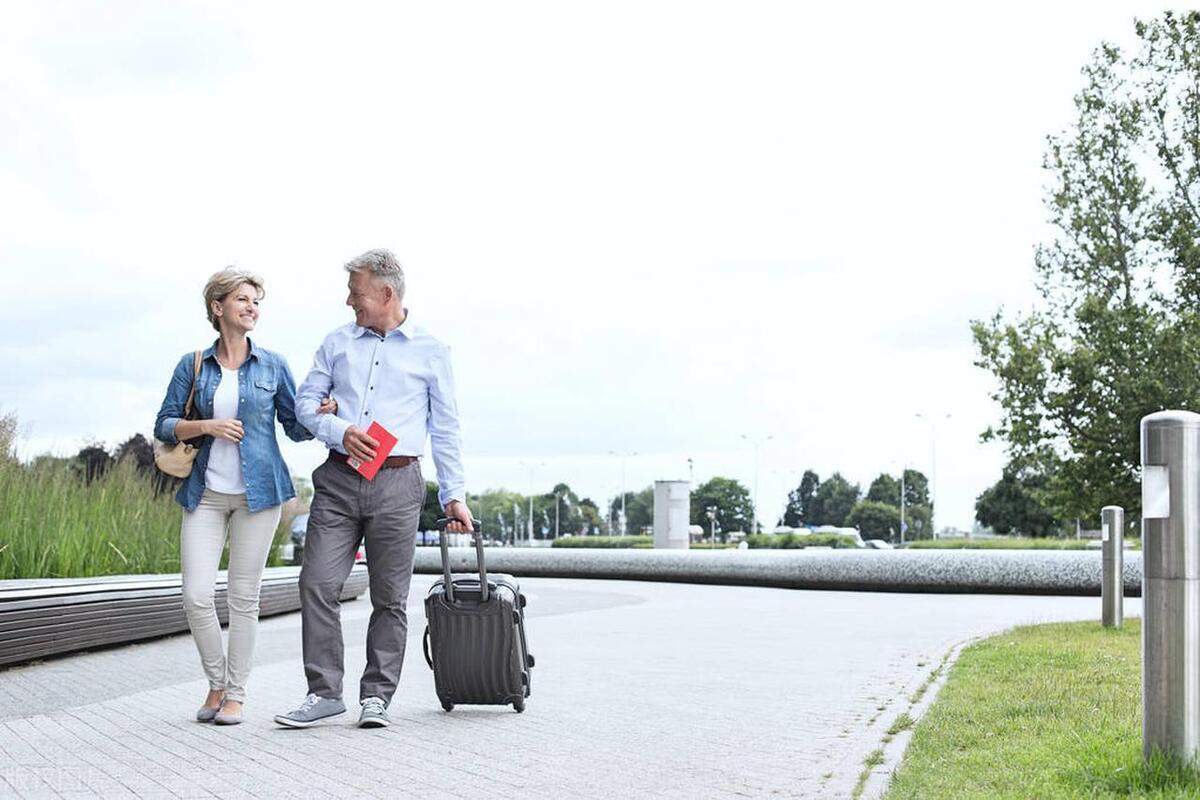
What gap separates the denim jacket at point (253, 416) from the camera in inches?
275

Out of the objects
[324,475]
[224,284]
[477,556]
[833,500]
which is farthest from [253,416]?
[833,500]

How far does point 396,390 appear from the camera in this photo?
704 cm

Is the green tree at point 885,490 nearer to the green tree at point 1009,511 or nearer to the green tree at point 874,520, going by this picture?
the green tree at point 874,520

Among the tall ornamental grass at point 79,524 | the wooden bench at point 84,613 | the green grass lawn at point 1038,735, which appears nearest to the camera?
the green grass lawn at point 1038,735

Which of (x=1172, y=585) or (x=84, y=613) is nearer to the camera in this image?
(x=1172, y=585)

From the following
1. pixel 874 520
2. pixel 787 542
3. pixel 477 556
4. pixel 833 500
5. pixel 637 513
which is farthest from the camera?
pixel 637 513

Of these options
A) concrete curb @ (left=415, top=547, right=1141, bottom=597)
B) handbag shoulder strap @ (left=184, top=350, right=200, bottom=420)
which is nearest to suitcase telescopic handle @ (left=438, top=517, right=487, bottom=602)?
→ handbag shoulder strap @ (left=184, top=350, right=200, bottom=420)

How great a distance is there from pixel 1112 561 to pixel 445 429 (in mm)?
8010

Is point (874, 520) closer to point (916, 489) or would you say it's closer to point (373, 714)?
point (916, 489)

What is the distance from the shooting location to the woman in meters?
6.93

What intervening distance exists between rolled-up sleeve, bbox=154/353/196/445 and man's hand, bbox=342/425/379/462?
0.91 meters

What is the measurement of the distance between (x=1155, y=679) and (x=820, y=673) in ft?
17.3

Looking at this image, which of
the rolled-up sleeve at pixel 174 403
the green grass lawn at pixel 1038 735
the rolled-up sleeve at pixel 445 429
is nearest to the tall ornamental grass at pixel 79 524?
the rolled-up sleeve at pixel 174 403

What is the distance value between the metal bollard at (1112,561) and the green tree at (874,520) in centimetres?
12740
